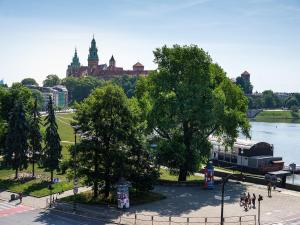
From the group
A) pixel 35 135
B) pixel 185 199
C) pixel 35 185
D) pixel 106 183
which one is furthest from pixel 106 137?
pixel 35 135

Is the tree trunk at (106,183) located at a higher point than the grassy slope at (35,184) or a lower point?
higher

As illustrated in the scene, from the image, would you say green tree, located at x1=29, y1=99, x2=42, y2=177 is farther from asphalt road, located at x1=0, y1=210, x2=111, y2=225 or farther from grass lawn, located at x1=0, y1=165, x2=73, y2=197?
asphalt road, located at x1=0, y1=210, x2=111, y2=225

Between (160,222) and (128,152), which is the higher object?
(128,152)

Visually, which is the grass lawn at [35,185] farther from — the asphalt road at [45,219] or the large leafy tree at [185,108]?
the large leafy tree at [185,108]

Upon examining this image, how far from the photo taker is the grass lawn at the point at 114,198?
44.4 metres

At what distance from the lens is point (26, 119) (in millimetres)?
59688

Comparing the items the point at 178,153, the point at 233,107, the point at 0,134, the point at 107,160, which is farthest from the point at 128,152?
the point at 0,134

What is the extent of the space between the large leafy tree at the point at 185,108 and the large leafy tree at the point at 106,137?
7.85 metres

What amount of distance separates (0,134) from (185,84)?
30.0m

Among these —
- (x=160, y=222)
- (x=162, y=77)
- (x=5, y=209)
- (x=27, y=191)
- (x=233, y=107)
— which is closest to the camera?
(x=160, y=222)

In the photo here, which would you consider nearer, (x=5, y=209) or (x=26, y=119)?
(x=5, y=209)

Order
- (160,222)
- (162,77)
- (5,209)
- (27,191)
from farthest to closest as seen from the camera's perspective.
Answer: (162,77) → (27,191) → (5,209) → (160,222)

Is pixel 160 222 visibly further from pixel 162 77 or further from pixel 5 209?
pixel 162 77

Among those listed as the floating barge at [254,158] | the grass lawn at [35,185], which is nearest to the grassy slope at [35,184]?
the grass lawn at [35,185]
